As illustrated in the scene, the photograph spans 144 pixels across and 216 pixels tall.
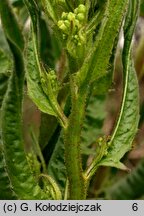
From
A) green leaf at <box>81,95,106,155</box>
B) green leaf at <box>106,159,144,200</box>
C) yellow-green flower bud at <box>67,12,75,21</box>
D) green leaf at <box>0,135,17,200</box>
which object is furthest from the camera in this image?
green leaf at <box>106,159,144,200</box>

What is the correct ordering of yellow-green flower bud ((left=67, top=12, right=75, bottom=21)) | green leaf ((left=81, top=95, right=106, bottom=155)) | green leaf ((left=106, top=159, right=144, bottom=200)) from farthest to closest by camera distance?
green leaf ((left=106, top=159, right=144, bottom=200)) < green leaf ((left=81, top=95, right=106, bottom=155)) < yellow-green flower bud ((left=67, top=12, right=75, bottom=21))

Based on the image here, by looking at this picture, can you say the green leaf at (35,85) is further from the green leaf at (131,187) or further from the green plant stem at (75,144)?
the green leaf at (131,187)

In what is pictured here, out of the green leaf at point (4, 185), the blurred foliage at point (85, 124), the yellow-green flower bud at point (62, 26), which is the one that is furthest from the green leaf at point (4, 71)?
the yellow-green flower bud at point (62, 26)

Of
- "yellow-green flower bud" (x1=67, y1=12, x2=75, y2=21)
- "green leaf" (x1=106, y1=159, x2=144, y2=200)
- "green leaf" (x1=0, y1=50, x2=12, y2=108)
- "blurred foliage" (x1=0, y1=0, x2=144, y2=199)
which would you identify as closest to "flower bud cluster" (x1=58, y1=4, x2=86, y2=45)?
"yellow-green flower bud" (x1=67, y1=12, x2=75, y2=21)

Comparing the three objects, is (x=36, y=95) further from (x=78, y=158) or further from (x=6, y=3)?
(x=6, y=3)

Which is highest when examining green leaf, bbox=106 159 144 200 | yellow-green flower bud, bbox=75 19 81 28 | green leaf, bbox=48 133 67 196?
yellow-green flower bud, bbox=75 19 81 28

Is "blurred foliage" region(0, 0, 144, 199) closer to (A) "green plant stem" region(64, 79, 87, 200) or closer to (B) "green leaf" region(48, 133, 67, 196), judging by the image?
(B) "green leaf" region(48, 133, 67, 196)

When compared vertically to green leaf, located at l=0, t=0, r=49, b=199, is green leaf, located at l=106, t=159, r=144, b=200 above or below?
below
